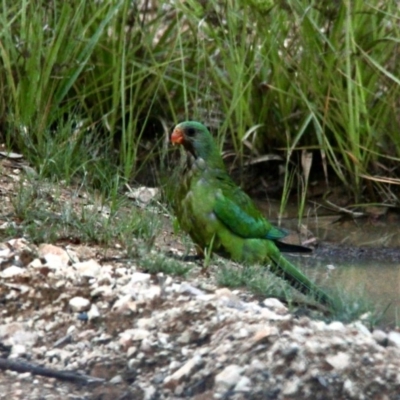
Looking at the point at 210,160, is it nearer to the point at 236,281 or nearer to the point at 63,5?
the point at 236,281

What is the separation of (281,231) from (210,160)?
0.40 metres

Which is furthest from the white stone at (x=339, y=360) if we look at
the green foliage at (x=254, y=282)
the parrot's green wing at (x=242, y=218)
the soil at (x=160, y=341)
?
the parrot's green wing at (x=242, y=218)

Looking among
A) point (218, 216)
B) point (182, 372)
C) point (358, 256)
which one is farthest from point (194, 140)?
point (182, 372)

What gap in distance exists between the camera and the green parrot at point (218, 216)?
14.9 ft

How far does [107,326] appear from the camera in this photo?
3814 millimetres

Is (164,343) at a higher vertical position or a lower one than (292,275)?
higher

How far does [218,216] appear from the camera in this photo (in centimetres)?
455

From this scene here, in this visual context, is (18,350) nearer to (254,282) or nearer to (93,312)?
(93,312)

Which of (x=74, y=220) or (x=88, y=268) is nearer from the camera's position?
(x=88, y=268)

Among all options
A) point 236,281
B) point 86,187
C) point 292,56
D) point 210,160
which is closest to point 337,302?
point 236,281

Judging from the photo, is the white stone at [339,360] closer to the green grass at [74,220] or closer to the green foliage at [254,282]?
the green foliage at [254,282]

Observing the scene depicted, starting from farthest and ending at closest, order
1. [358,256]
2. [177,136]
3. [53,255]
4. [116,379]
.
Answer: [358,256] < [177,136] < [53,255] < [116,379]

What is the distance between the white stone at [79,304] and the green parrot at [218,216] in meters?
0.69

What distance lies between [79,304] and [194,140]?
106 cm
